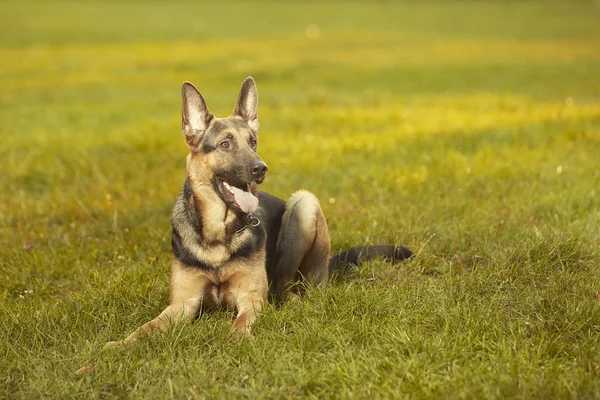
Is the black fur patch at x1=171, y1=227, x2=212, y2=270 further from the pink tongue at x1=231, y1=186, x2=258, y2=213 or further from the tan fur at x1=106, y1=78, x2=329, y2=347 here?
the pink tongue at x1=231, y1=186, x2=258, y2=213

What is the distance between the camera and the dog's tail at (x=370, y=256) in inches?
219

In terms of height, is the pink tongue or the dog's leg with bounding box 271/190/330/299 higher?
the pink tongue

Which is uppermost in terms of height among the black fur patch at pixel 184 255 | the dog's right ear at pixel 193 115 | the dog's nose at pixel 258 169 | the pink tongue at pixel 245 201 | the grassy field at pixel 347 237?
the dog's right ear at pixel 193 115

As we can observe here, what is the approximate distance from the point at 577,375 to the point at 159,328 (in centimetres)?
254

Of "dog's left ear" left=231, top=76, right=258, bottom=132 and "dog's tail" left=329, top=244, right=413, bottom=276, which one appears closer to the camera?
"dog's left ear" left=231, top=76, right=258, bottom=132

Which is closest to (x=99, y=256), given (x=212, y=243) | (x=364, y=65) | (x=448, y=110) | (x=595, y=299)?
(x=212, y=243)

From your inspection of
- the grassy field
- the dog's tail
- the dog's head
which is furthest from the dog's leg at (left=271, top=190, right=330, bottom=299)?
the dog's head

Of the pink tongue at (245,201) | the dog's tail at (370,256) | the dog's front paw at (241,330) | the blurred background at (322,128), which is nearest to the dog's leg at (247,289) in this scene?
the dog's front paw at (241,330)

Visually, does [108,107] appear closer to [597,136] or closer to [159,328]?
[597,136]

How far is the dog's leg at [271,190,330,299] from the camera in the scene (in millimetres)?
5434

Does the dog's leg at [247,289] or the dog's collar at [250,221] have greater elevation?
the dog's collar at [250,221]

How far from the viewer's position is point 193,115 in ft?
16.6

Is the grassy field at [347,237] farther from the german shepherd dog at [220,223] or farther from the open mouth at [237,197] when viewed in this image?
the open mouth at [237,197]

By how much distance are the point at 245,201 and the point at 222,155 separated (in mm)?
373
